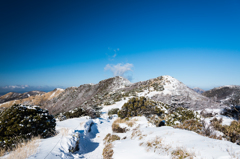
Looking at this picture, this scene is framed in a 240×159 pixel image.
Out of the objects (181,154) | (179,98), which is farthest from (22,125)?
(179,98)

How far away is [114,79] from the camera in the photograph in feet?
191

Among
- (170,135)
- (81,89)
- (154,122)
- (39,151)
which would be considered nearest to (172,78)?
(154,122)

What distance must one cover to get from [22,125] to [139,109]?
9.83 m

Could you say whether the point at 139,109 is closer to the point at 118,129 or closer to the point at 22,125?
the point at 118,129

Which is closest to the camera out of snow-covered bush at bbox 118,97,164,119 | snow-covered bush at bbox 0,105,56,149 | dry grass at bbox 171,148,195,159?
dry grass at bbox 171,148,195,159

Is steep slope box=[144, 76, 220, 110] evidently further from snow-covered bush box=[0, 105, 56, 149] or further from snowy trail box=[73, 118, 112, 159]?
snow-covered bush box=[0, 105, 56, 149]

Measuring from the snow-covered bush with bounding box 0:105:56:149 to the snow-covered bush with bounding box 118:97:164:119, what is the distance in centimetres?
727

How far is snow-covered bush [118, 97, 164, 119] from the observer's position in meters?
12.4

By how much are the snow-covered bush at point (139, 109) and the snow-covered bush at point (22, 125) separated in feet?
23.9

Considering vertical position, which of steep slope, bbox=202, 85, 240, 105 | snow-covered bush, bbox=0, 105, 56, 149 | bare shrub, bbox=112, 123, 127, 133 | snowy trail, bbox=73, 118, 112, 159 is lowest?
snowy trail, bbox=73, 118, 112, 159

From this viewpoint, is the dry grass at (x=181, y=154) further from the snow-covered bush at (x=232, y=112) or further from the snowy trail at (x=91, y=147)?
the snow-covered bush at (x=232, y=112)

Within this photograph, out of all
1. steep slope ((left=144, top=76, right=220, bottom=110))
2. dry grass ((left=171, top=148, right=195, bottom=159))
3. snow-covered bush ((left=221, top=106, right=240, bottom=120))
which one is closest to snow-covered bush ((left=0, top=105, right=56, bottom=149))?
dry grass ((left=171, top=148, right=195, bottom=159))

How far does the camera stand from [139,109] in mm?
12789

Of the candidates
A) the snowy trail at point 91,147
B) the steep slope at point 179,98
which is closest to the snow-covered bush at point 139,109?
the snowy trail at point 91,147
